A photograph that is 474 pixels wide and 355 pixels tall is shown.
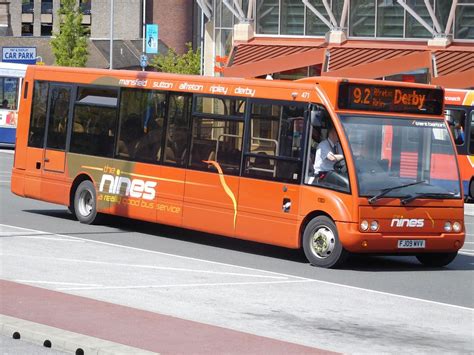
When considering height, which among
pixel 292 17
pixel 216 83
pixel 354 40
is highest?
pixel 292 17

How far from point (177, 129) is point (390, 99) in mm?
3549

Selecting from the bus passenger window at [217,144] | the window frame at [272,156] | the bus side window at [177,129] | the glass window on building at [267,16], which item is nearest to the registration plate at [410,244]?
the window frame at [272,156]

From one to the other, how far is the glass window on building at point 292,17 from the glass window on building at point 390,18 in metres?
4.02

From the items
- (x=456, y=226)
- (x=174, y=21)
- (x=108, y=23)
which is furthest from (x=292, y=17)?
(x=108, y=23)

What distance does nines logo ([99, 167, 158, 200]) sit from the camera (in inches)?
703

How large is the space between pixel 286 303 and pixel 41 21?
86.8 m

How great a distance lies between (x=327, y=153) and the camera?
593 inches

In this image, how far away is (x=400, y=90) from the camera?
15.8 metres

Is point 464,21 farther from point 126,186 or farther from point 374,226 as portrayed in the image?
point 374,226

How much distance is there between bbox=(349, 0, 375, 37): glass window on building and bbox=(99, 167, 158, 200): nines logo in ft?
98.1

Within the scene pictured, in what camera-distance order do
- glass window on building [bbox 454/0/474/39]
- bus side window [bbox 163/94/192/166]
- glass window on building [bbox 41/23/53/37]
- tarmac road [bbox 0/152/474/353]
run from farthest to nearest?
1. glass window on building [bbox 41/23/53/37]
2. glass window on building [bbox 454/0/474/39]
3. bus side window [bbox 163/94/192/166]
4. tarmac road [bbox 0/152/474/353]

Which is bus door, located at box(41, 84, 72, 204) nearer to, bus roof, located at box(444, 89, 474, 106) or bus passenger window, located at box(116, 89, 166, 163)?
bus passenger window, located at box(116, 89, 166, 163)

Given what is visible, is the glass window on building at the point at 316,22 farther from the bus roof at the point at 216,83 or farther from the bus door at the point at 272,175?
the bus door at the point at 272,175

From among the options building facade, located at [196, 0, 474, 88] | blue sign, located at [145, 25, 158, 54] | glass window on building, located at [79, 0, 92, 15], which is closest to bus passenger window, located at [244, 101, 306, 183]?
building facade, located at [196, 0, 474, 88]
